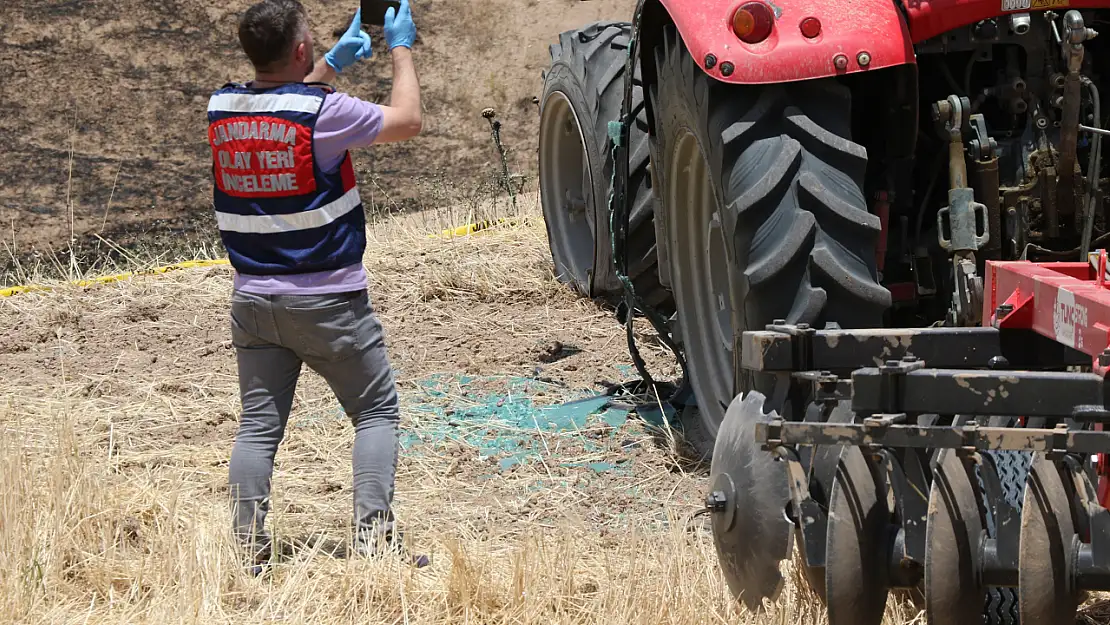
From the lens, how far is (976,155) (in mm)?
3684

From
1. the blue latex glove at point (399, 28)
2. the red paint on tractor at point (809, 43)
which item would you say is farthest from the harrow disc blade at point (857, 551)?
the blue latex glove at point (399, 28)

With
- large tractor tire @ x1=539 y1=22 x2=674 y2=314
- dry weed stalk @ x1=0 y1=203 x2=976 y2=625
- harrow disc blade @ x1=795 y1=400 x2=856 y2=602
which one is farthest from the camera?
large tractor tire @ x1=539 y1=22 x2=674 y2=314

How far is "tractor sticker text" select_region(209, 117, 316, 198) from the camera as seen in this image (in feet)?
12.0

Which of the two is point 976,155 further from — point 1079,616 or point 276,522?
point 276,522

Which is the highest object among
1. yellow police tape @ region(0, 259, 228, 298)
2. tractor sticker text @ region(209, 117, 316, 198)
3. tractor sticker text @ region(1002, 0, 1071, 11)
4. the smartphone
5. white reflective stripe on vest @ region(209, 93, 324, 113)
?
the smartphone

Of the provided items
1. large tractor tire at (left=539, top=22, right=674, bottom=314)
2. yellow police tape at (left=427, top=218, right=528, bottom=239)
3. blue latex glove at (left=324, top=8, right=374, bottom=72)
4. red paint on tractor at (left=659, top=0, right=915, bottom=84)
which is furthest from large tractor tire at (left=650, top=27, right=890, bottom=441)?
yellow police tape at (left=427, top=218, right=528, bottom=239)

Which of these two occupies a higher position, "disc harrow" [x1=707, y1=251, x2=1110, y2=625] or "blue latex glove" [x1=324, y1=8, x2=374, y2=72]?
"blue latex glove" [x1=324, y1=8, x2=374, y2=72]

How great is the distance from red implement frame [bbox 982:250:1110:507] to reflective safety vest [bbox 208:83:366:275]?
1.62 meters

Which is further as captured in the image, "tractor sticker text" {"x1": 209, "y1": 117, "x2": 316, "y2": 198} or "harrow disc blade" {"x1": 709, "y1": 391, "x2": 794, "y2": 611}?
"tractor sticker text" {"x1": 209, "y1": 117, "x2": 316, "y2": 198}

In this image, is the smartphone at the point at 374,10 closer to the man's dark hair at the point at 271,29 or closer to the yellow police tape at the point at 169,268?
the man's dark hair at the point at 271,29

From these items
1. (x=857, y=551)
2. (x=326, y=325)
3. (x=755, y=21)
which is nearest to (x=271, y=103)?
(x=326, y=325)

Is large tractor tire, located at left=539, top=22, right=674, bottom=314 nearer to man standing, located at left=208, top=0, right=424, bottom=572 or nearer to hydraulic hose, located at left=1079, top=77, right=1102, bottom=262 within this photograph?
man standing, located at left=208, top=0, right=424, bottom=572

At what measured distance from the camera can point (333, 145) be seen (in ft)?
12.1

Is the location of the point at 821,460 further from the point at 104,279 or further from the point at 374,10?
Answer: the point at 104,279
